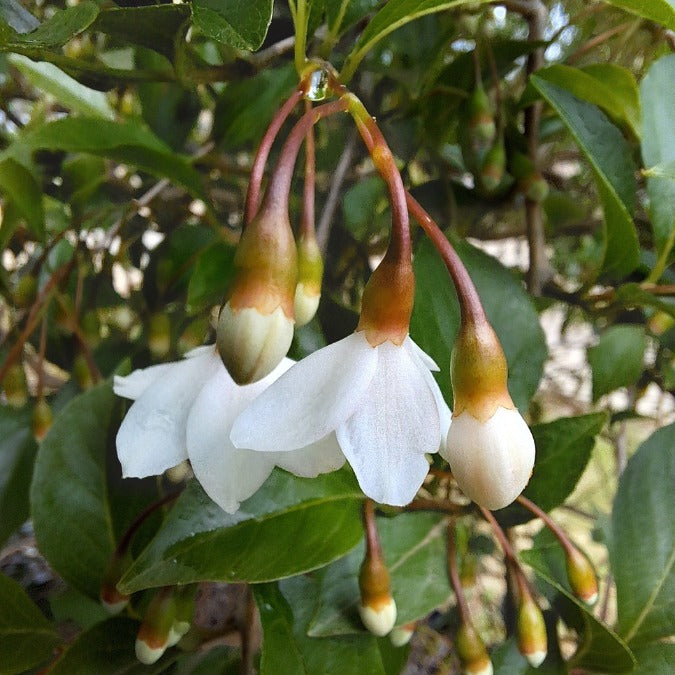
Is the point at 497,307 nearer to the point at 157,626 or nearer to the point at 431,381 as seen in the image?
the point at 431,381

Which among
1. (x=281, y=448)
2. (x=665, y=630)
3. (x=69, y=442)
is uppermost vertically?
(x=281, y=448)

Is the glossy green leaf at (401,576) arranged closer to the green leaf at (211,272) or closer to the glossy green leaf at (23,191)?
the green leaf at (211,272)

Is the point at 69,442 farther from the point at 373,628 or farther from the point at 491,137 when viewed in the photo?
the point at 491,137

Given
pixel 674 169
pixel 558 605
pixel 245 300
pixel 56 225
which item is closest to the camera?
pixel 245 300

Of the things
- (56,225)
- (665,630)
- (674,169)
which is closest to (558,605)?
(665,630)

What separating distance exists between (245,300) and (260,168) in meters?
0.06

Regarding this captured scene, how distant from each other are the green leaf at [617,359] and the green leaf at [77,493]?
42cm

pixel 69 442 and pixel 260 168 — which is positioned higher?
pixel 260 168

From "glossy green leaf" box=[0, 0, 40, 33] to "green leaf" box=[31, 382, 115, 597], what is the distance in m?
0.22

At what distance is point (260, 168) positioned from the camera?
25cm

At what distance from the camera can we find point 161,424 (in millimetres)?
293

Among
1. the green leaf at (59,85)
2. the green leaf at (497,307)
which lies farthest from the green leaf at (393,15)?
the green leaf at (59,85)

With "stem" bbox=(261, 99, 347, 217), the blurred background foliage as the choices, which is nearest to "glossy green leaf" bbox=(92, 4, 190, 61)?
the blurred background foliage

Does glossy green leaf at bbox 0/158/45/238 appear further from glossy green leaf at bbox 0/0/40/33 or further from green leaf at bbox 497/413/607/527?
green leaf at bbox 497/413/607/527
